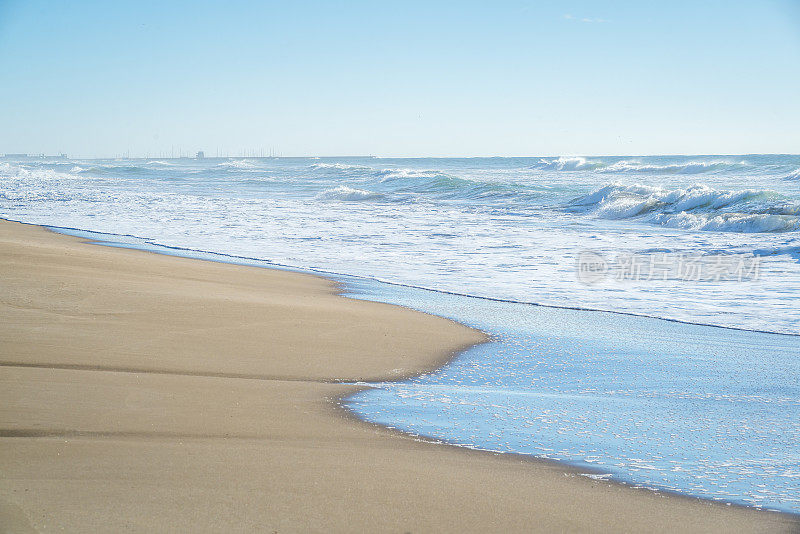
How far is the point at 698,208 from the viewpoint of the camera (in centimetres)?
1953

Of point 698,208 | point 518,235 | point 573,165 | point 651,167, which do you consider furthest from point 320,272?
point 573,165

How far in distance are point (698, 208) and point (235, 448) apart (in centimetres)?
1903

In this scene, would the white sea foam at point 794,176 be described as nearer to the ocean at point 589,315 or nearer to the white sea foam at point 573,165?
the ocean at point 589,315

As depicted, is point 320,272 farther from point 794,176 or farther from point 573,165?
point 573,165

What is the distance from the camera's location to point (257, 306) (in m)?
6.02

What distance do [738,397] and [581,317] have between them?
7.97 feet

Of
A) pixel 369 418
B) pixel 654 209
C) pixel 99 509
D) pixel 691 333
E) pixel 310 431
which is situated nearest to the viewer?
pixel 99 509

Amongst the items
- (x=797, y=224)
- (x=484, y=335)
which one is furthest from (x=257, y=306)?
(x=797, y=224)

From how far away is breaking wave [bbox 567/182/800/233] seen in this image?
52.2 feet

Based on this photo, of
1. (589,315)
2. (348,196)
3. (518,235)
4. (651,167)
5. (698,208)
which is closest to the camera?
(589,315)

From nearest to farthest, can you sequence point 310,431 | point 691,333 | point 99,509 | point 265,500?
point 99,509 < point 265,500 < point 310,431 < point 691,333

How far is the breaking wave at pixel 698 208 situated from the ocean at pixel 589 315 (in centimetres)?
10

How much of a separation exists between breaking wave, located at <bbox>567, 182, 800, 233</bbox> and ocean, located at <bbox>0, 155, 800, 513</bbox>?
10 cm

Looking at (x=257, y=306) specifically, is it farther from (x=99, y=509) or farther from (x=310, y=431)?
(x=99, y=509)
